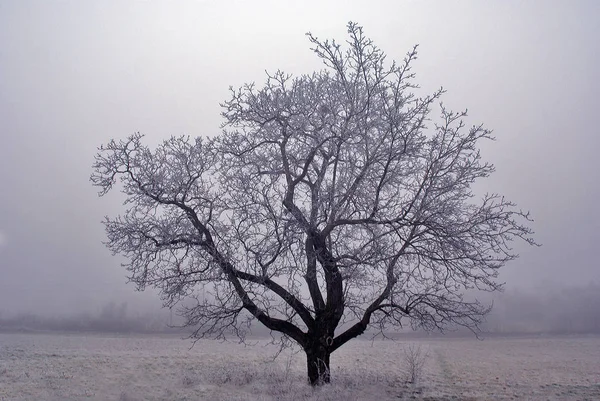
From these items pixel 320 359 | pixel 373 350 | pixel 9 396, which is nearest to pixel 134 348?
pixel 373 350

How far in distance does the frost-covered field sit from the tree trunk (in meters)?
0.33

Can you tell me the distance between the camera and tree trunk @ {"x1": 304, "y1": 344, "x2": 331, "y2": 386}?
11680 millimetres

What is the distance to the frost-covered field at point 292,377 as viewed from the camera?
432 inches

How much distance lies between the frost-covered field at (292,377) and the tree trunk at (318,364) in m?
0.33

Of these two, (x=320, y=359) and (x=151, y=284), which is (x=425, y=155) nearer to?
(x=320, y=359)

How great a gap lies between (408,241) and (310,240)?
2.25 m

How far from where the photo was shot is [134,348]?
2314 cm

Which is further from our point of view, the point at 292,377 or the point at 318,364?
the point at 292,377

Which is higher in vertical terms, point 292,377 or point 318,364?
point 318,364

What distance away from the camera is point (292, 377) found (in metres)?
13.2

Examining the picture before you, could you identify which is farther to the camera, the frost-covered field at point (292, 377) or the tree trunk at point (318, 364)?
the tree trunk at point (318, 364)

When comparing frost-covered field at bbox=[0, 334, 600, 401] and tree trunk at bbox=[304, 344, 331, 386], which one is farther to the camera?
tree trunk at bbox=[304, 344, 331, 386]

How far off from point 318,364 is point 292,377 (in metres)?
1.90

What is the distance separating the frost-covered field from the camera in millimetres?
10977
